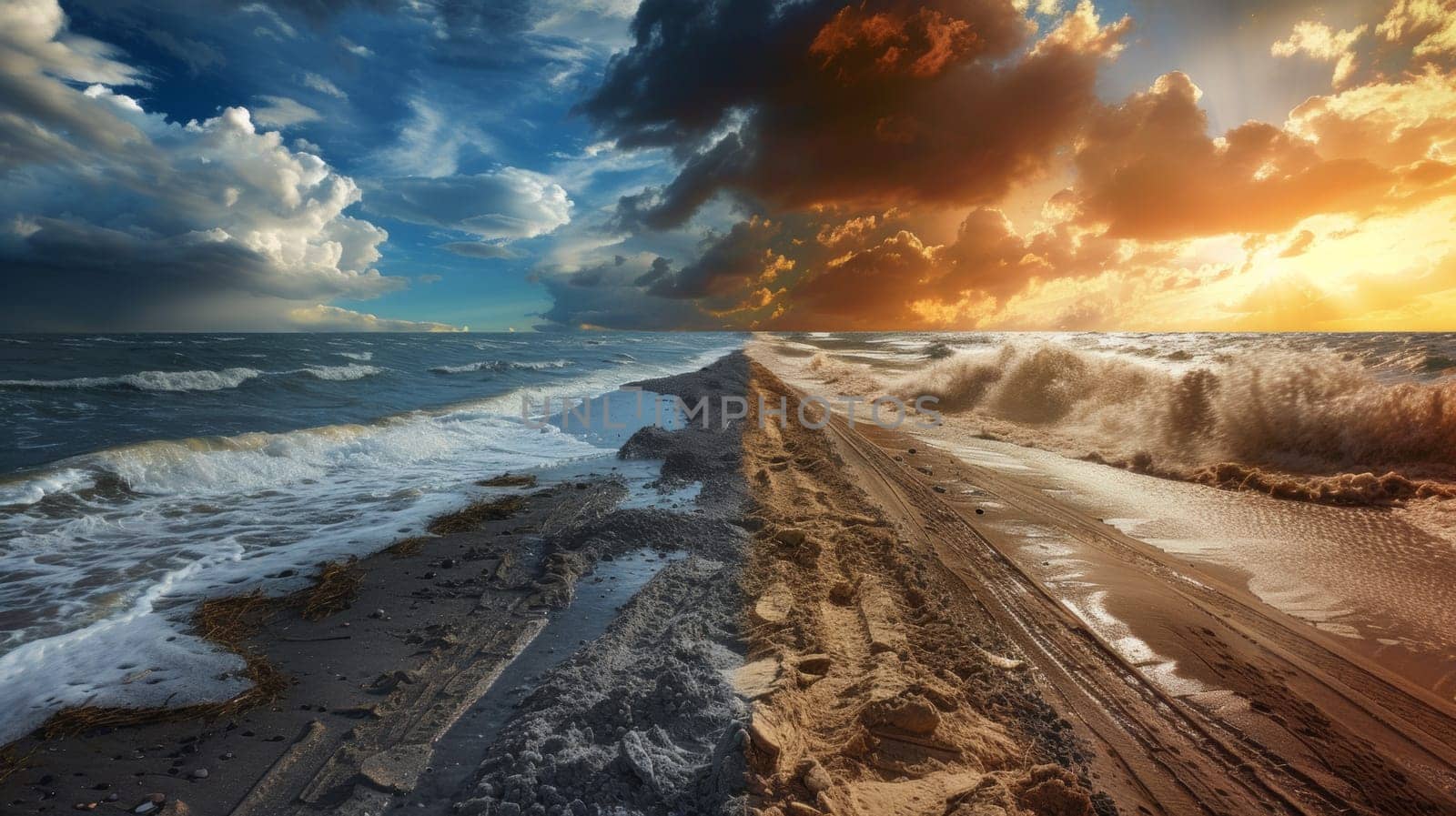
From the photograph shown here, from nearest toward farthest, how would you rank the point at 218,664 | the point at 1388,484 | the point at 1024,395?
the point at 218,664 < the point at 1388,484 < the point at 1024,395

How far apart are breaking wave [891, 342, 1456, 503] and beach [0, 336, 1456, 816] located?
146 centimetres

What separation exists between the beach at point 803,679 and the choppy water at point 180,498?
420mm

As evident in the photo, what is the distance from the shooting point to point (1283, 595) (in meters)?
5.36

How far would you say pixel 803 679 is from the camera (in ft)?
12.0

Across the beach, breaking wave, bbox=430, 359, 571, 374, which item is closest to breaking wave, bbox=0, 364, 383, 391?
breaking wave, bbox=430, 359, 571, 374

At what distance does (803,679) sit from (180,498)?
10.1 metres

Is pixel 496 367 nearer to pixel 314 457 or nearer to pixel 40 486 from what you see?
pixel 314 457

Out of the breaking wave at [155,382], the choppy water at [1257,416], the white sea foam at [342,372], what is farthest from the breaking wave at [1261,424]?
the breaking wave at [155,382]

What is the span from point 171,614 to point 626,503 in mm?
4750

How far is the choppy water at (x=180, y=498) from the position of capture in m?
4.24

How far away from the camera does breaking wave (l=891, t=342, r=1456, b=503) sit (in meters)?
8.31

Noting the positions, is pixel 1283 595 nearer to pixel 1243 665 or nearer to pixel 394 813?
pixel 1243 665

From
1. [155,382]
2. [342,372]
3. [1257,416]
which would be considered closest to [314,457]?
[155,382]

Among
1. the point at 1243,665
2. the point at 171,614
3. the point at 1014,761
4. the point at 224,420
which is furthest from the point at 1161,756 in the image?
the point at 224,420
